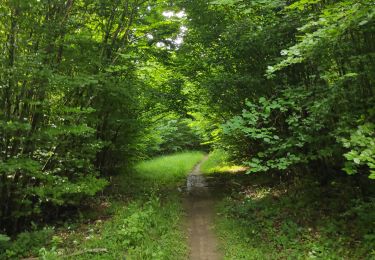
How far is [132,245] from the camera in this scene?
7.74 metres

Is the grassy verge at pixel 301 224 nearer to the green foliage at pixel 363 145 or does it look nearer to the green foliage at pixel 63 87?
the green foliage at pixel 363 145

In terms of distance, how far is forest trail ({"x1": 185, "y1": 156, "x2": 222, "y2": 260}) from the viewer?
26.0ft

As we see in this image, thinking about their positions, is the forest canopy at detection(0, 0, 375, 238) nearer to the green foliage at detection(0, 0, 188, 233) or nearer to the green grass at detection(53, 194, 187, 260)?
the green foliage at detection(0, 0, 188, 233)

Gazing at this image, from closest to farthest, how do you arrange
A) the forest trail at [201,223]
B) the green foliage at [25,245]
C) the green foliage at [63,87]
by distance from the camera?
1. the green foliage at [25,245]
2. the green foliage at [63,87]
3. the forest trail at [201,223]

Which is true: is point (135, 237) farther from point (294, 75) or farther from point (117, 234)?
point (294, 75)

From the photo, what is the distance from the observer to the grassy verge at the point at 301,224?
7.04 metres

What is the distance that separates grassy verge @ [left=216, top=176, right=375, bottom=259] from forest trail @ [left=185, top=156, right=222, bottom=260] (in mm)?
286

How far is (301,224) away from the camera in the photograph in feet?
27.5

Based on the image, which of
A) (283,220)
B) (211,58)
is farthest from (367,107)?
(211,58)

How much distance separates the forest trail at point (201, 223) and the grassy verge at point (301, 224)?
0.94 ft

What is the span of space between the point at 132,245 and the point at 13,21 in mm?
5634

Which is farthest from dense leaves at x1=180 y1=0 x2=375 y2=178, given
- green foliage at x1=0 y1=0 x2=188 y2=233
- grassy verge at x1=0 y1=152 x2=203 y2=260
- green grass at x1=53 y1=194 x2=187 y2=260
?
grassy verge at x1=0 y1=152 x2=203 y2=260

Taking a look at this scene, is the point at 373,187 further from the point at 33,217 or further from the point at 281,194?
the point at 33,217

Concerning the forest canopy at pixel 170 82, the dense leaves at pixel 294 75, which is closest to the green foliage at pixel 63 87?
the forest canopy at pixel 170 82
